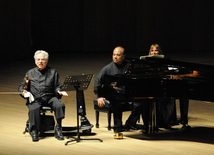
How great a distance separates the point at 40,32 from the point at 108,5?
256 cm

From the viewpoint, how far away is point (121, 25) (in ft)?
51.6

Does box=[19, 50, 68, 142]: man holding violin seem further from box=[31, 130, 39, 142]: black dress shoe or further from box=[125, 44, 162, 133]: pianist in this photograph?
box=[125, 44, 162, 133]: pianist

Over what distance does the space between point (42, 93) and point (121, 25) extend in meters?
9.92

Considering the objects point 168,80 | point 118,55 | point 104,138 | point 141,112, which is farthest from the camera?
point 141,112

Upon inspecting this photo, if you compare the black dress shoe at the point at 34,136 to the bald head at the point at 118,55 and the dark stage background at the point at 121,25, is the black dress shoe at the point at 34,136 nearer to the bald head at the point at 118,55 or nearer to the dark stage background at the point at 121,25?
the bald head at the point at 118,55

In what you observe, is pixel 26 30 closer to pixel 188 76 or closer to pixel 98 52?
pixel 98 52

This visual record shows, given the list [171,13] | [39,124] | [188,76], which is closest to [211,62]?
[171,13]

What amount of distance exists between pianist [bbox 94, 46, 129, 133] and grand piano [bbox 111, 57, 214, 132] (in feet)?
0.41

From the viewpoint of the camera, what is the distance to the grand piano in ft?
18.4

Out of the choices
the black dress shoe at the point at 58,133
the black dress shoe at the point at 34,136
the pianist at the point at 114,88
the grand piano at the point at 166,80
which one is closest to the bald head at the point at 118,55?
the pianist at the point at 114,88

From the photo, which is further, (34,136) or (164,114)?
(164,114)

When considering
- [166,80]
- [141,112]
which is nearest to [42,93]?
[141,112]

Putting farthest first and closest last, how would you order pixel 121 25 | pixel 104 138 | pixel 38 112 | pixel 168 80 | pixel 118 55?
pixel 121 25 < pixel 118 55 < pixel 104 138 < pixel 38 112 < pixel 168 80

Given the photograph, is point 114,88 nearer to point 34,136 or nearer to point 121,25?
point 34,136
